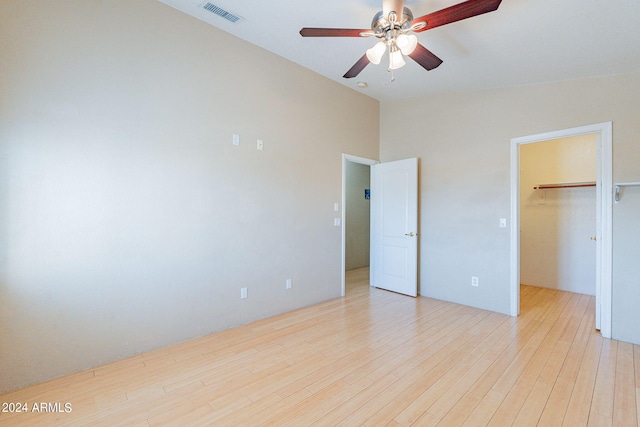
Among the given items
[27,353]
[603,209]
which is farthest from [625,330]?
[27,353]

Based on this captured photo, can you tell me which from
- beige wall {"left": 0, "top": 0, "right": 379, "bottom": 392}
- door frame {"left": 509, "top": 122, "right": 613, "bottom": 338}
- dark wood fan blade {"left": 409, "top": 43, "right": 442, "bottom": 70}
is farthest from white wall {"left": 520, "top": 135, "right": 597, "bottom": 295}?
beige wall {"left": 0, "top": 0, "right": 379, "bottom": 392}

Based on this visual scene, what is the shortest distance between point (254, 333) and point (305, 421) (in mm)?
1380

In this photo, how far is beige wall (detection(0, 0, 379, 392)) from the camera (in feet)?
6.77

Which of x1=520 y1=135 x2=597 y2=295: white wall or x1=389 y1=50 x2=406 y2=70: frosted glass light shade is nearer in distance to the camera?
x1=389 y1=50 x2=406 y2=70: frosted glass light shade

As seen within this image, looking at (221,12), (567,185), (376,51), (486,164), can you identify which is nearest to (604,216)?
(486,164)

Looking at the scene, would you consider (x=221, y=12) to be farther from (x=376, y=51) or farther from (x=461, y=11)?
(x=461, y=11)

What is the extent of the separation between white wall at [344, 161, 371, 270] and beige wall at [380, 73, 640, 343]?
1632 mm

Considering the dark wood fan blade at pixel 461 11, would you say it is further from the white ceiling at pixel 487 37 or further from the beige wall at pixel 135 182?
the beige wall at pixel 135 182

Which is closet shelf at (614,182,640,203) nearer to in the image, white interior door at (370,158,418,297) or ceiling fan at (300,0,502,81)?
white interior door at (370,158,418,297)

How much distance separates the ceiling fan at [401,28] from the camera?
183 cm

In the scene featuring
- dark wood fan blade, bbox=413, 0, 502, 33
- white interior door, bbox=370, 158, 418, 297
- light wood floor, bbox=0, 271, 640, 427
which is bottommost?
light wood floor, bbox=0, 271, 640, 427

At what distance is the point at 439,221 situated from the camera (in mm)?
4172

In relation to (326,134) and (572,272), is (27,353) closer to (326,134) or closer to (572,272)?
(326,134)

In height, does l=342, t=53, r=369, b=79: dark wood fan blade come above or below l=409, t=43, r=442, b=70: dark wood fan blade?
above
